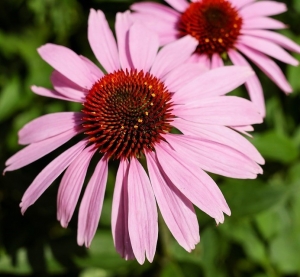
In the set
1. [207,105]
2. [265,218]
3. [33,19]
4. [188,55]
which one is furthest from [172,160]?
[33,19]

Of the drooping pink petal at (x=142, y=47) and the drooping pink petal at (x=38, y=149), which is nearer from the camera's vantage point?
the drooping pink petal at (x=38, y=149)

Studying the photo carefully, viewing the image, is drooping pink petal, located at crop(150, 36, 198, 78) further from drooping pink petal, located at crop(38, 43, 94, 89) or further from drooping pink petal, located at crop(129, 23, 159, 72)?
drooping pink petal, located at crop(38, 43, 94, 89)

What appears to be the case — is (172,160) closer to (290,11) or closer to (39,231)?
(39,231)

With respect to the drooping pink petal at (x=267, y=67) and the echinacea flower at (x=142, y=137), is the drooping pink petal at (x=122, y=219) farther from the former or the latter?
the drooping pink petal at (x=267, y=67)

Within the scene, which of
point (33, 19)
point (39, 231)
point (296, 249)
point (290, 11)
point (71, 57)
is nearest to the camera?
point (71, 57)

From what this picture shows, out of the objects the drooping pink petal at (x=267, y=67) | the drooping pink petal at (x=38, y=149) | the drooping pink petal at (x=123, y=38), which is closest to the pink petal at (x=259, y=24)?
the drooping pink petal at (x=267, y=67)

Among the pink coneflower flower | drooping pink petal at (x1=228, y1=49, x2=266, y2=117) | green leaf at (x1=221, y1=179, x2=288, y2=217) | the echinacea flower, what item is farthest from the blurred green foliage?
the echinacea flower
